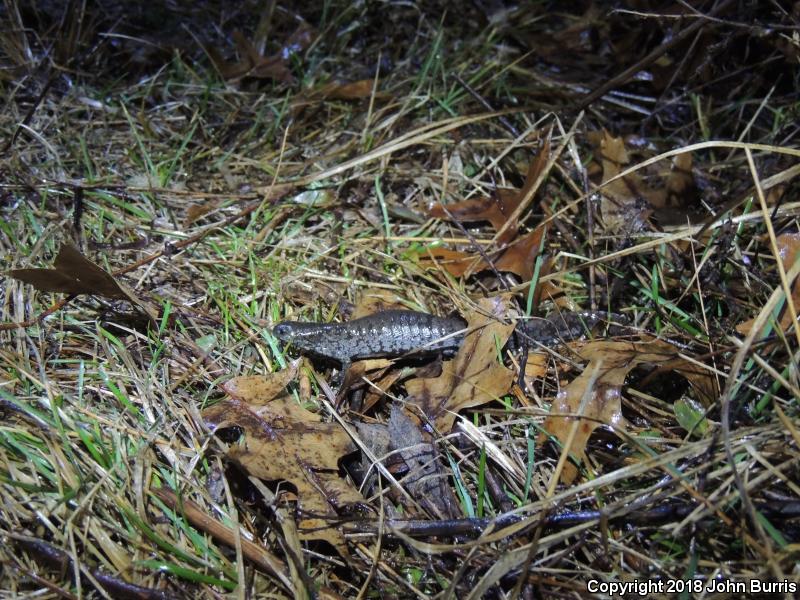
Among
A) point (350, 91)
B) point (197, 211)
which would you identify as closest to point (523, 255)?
point (350, 91)

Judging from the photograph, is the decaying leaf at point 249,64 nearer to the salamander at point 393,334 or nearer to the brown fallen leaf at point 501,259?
the brown fallen leaf at point 501,259

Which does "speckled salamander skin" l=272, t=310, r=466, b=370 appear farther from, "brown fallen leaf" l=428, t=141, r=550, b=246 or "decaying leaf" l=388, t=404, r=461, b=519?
"brown fallen leaf" l=428, t=141, r=550, b=246

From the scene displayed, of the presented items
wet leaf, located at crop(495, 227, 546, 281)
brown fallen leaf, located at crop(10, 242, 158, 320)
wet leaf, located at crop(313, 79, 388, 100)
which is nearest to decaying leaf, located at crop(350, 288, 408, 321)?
wet leaf, located at crop(495, 227, 546, 281)

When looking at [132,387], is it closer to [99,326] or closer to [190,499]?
[99,326]

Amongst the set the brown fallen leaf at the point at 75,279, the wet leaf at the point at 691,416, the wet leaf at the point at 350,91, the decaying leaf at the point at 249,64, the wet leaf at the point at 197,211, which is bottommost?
the wet leaf at the point at 691,416

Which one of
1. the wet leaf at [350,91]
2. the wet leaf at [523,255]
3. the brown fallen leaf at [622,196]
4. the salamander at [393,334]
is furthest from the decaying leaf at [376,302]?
the wet leaf at [350,91]

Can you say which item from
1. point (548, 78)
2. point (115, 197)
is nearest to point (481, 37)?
point (548, 78)
